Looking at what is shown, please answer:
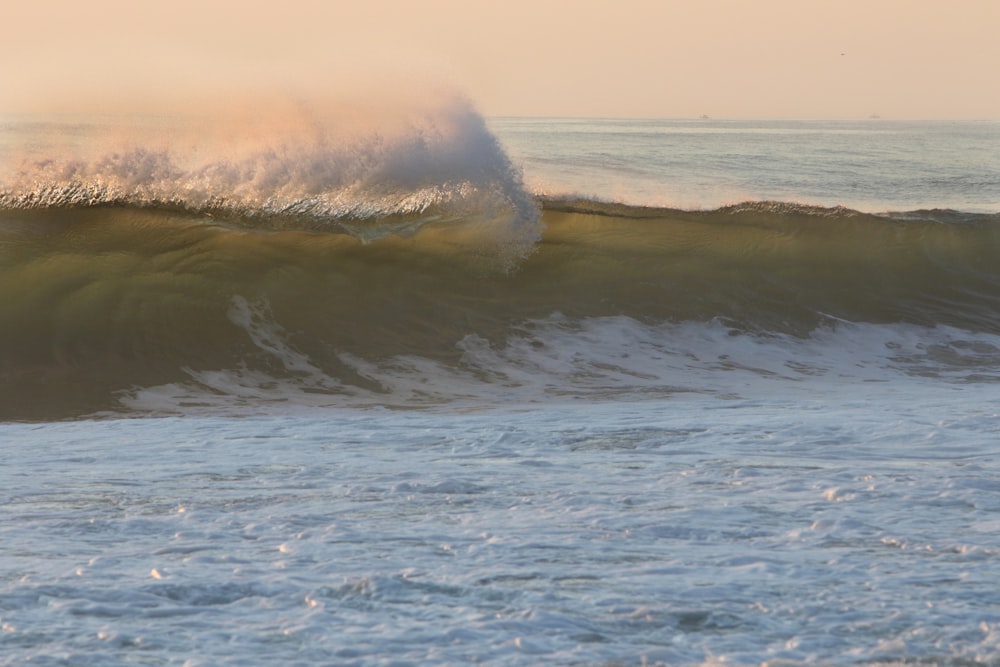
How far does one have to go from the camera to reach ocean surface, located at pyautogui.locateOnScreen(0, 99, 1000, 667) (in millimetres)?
3635

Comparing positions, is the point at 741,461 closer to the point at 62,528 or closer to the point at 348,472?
the point at 348,472

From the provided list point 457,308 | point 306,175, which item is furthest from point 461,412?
point 306,175

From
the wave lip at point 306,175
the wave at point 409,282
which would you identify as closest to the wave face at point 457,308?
the wave at point 409,282

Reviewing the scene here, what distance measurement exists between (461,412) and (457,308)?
2.90 metres

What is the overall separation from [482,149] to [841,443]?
6782mm

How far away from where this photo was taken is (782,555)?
4.17m

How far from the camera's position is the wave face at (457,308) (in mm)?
8672

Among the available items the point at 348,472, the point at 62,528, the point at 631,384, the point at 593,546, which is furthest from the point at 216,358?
the point at 593,546

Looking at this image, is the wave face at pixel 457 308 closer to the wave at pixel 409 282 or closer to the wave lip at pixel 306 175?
the wave at pixel 409 282

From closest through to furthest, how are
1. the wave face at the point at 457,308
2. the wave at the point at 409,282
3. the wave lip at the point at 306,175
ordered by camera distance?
the wave face at the point at 457,308 < the wave at the point at 409,282 < the wave lip at the point at 306,175

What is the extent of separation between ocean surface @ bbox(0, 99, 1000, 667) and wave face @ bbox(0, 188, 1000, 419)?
0.04 m

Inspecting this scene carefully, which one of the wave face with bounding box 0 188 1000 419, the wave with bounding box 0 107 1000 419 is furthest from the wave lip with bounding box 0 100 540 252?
the wave face with bounding box 0 188 1000 419

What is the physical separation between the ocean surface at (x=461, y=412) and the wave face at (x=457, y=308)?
0.14 ft

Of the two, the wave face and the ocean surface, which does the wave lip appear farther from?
the wave face
